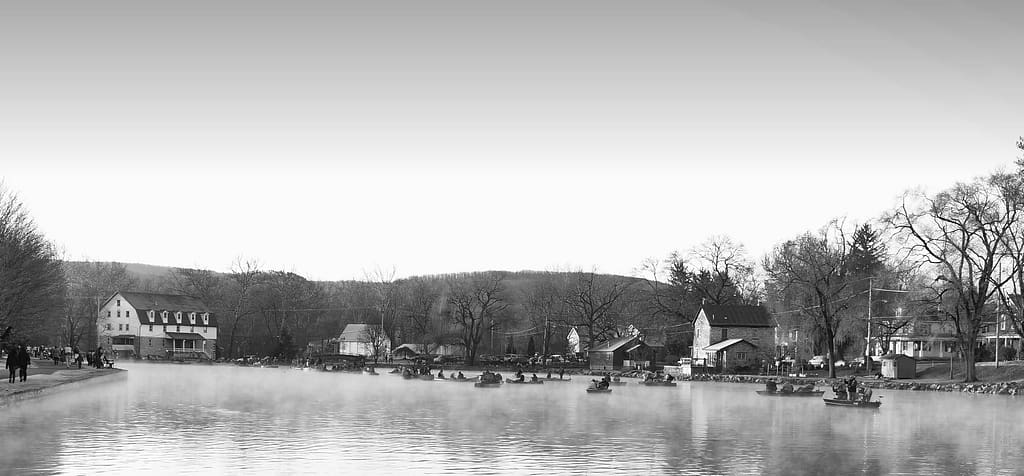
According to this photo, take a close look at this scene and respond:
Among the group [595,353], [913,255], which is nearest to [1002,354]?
[913,255]

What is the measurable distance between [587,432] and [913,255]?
140 feet

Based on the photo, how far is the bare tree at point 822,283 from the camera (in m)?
78.5

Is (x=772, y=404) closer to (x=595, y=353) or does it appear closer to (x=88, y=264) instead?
(x=595, y=353)

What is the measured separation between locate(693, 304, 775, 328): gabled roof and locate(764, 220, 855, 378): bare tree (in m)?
10.6

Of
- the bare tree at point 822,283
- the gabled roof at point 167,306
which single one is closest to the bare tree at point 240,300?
the gabled roof at point 167,306

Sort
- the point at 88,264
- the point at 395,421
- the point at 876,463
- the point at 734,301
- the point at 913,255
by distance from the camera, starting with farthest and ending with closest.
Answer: the point at 88,264
the point at 734,301
the point at 913,255
the point at 395,421
the point at 876,463

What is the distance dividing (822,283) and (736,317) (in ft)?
61.5

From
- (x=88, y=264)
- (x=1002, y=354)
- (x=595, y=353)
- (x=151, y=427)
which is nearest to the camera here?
(x=151, y=427)

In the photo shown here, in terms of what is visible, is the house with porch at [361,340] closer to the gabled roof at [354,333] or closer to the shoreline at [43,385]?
the gabled roof at [354,333]

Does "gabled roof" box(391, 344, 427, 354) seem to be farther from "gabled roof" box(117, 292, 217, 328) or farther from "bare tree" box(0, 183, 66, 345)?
"bare tree" box(0, 183, 66, 345)

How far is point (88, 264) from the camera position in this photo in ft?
523

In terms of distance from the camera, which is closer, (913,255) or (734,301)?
(913,255)

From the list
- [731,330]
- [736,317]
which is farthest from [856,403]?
[736,317]

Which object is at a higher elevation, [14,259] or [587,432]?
[14,259]
